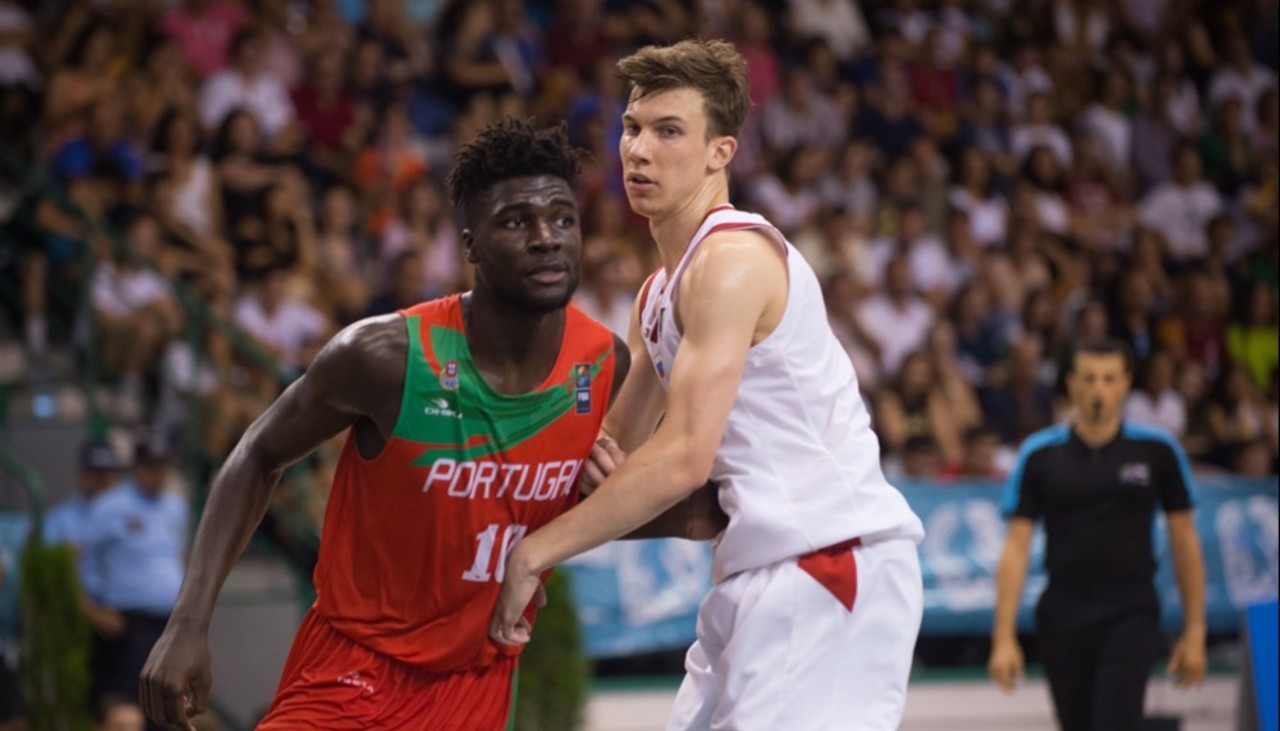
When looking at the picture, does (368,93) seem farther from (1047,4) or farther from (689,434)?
(689,434)

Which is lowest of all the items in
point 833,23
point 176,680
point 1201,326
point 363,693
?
point 363,693

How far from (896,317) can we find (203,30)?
511 centimetres

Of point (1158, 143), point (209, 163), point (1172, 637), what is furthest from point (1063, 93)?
point (209, 163)

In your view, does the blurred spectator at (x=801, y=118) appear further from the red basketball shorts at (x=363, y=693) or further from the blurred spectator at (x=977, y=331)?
the red basketball shorts at (x=363, y=693)

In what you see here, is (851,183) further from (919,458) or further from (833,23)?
(919,458)

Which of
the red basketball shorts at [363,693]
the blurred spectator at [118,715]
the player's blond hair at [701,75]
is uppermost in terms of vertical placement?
the player's blond hair at [701,75]

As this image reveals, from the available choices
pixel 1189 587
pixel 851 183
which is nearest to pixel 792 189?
pixel 851 183

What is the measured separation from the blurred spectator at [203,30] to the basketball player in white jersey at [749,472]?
8.06 meters

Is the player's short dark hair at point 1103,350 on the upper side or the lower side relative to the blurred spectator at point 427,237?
lower

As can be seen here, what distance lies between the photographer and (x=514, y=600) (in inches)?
162

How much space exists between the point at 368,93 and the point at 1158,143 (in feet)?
23.3

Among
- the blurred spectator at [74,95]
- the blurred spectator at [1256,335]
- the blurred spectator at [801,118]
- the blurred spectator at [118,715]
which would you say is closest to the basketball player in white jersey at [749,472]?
the blurred spectator at [118,715]

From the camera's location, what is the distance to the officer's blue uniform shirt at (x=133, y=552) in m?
9.42

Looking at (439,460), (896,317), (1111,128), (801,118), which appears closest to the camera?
(439,460)
